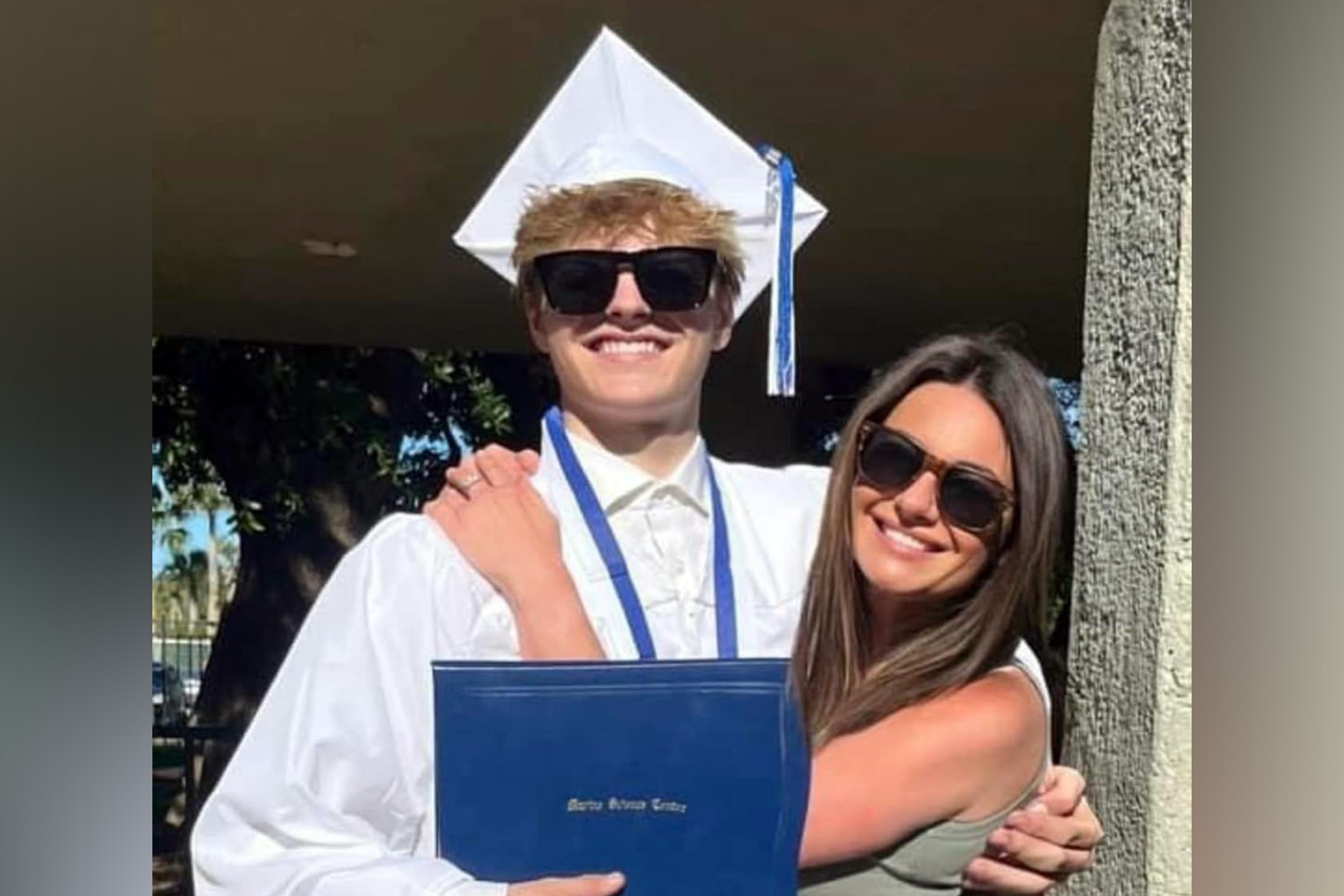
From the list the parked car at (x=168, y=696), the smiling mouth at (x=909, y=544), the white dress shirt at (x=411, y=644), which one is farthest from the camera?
the parked car at (x=168, y=696)

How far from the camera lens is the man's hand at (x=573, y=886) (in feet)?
11.4

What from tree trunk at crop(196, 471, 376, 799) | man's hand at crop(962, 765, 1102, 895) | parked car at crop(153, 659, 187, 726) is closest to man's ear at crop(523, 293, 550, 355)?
tree trunk at crop(196, 471, 376, 799)

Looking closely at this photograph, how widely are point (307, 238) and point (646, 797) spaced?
4.87 ft

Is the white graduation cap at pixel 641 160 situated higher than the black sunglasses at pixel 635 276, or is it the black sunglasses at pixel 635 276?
the white graduation cap at pixel 641 160

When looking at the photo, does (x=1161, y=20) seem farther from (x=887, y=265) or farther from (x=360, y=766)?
(x=360, y=766)

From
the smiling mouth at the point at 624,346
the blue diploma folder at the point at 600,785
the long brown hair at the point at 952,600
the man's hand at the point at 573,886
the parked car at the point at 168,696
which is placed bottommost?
the man's hand at the point at 573,886

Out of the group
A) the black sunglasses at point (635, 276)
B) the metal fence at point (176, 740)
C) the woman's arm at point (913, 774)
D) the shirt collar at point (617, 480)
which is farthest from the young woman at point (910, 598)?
the metal fence at point (176, 740)

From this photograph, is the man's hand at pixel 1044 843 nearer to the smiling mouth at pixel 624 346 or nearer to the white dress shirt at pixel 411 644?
the white dress shirt at pixel 411 644

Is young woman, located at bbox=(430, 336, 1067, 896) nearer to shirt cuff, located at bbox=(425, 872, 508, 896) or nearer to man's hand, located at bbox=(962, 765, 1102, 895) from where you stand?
man's hand, located at bbox=(962, 765, 1102, 895)

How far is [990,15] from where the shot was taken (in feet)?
11.9

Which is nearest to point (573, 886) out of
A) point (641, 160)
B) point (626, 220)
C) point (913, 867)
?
point (913, 867)

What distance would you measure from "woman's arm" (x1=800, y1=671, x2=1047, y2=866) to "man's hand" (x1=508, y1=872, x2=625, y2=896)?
40cm

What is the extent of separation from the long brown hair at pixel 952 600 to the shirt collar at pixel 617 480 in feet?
1.10
